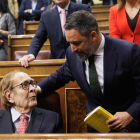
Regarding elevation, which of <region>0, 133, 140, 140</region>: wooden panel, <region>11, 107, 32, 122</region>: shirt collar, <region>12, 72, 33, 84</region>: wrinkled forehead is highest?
<region>0, 133, 140, 140</region>: wooden panel

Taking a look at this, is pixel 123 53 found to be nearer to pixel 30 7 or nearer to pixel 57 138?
pixel 57 138

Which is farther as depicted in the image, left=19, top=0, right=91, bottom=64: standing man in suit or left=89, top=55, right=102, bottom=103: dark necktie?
left=19, top=0, right=91, bottom=64: standing man in suit

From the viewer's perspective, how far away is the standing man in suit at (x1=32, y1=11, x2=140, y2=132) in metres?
0.87

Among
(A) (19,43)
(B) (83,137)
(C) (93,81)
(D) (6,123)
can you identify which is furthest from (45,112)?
(A) (19,43)

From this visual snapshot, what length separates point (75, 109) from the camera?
129 cm

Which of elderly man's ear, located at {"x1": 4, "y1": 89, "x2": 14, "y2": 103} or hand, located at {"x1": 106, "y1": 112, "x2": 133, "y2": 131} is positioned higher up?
elderly man's ear, located at {"x1": 4, "y1": 89, "x2": 14, "y2": 103}

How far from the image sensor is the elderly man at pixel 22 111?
100 centimetres

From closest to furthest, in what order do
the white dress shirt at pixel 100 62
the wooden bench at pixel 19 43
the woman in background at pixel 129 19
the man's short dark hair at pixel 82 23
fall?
the man's short dark hair at pixel 82 23, the white dress shirt at pixel 100 62, the woman in background at pixel 129 19, the wooden bench at pixel 19 43

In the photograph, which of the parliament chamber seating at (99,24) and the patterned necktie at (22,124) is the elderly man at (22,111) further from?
the parliament chamber seating at (99,24)

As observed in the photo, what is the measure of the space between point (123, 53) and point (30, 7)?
2.60m

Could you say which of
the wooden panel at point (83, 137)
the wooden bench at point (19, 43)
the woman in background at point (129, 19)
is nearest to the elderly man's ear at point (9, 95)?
the wooden panel at point (83, 137)

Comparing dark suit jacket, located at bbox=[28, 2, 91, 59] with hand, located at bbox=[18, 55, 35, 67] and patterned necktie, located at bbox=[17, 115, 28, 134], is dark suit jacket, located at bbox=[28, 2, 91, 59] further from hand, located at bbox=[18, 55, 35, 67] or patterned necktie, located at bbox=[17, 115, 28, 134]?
patterned necktie, located at bbox=[17, 115, 28, 134]

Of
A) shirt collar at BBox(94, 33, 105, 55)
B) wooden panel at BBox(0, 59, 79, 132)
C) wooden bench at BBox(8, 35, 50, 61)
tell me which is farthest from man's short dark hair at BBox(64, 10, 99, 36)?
wooden bench at BBox(8, 35, 50, 61)

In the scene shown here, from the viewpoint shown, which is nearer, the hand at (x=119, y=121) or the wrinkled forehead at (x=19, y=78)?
the hand at (x=119, y=121)
